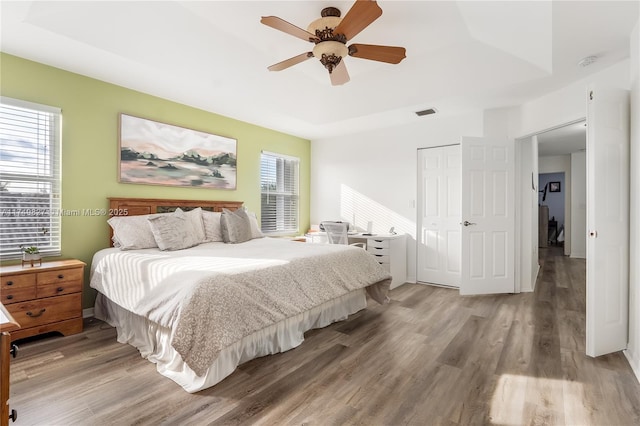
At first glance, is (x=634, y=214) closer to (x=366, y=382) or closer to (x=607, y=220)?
(x=607, y=220)

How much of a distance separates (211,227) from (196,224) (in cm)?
21

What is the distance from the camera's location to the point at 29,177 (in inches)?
114

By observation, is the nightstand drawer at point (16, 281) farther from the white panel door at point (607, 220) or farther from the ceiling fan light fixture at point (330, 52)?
the white panel door at point (607, 220)

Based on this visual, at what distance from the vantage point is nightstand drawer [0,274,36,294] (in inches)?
96.0

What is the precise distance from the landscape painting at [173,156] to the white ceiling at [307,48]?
16.8 inches

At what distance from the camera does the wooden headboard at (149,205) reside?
3.39m

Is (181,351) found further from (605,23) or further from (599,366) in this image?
(605,23)

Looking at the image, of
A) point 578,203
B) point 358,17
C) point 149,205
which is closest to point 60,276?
point 149,205

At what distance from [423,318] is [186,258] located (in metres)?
2.42

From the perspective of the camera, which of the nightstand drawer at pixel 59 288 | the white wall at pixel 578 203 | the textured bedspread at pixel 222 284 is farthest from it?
the white wall at pixel 578 203

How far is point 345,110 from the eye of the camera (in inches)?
180

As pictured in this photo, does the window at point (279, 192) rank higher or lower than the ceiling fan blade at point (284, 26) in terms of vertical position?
lower

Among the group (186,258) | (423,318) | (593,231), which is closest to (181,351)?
(186,258)

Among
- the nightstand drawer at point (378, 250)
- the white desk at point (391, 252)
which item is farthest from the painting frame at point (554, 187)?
the nightstand drawer at point (378, 250)
